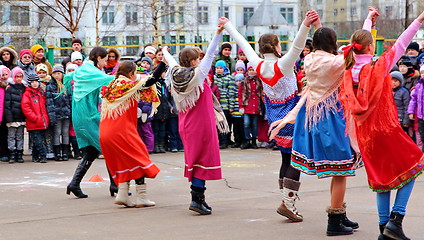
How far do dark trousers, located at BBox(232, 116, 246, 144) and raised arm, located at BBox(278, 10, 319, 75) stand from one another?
25.6 ft

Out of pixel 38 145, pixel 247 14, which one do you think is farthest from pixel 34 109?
pixel 247 14

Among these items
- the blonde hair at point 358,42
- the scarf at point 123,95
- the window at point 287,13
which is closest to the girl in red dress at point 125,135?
the scarf at point 123,95

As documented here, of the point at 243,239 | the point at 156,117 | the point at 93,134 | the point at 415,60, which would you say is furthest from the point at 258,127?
the point at 243,239

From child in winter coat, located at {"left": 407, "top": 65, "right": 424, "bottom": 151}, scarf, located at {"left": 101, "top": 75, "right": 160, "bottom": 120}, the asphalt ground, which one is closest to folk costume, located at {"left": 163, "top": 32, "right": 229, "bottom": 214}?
the asphalt ground

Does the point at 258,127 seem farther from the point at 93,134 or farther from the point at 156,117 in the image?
the point at 93,134

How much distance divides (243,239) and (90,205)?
2598mm

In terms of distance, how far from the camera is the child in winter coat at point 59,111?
12812 millimetres

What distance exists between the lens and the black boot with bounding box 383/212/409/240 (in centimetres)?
600

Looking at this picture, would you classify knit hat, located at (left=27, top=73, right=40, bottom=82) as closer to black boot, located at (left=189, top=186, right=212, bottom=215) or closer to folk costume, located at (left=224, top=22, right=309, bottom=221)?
black boot, located at (left=189, top=186, right=212, bottom=215)

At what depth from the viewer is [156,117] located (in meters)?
14.2

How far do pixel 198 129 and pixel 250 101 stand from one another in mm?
6725

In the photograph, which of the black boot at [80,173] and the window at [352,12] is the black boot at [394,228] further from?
the window at [352,12]

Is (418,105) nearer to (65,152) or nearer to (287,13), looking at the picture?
(65,152)

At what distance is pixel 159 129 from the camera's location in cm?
1424
